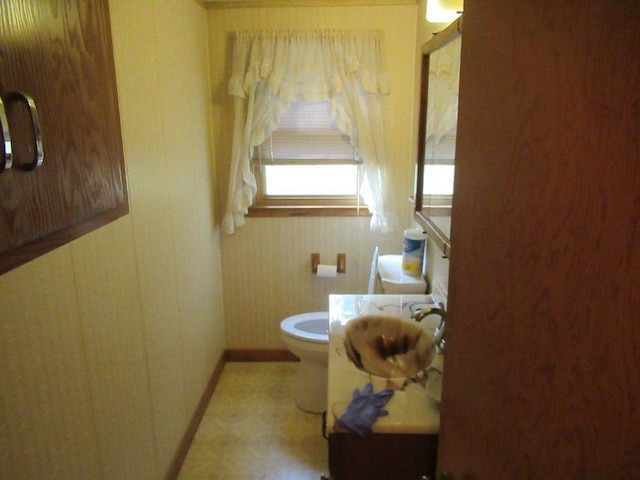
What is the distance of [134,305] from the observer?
4.86ft

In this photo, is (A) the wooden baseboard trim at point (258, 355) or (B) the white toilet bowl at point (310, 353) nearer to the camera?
(B) the white toilet bowl at point (310, 353)

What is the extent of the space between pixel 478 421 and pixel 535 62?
550 millimetres

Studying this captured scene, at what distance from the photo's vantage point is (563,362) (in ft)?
1.59

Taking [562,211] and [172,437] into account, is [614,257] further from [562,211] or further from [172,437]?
[172,437]

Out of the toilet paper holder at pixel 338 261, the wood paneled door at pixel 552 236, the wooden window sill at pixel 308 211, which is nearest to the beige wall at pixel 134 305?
the wooden window sill at pixel 308 211

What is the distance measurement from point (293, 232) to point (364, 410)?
1.67m

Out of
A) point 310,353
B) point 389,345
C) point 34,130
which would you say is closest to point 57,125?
point 34,130

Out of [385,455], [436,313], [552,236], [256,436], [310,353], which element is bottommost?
[256,436]

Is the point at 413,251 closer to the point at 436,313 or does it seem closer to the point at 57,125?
the point at 436,313

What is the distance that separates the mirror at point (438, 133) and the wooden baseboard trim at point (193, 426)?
1.45 meters

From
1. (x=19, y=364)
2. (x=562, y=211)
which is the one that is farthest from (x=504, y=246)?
(x=19, y=364)

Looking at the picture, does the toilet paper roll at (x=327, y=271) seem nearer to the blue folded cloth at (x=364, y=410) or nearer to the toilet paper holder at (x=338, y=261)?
the toilet paper holder at (x=338, y=261)

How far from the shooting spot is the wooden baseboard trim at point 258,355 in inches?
113

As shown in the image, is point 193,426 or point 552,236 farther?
point 193,426
